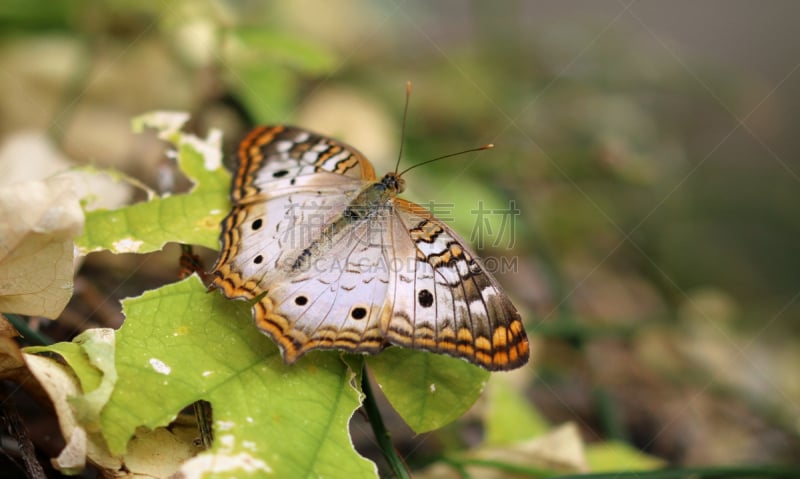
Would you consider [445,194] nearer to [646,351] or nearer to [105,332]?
[646,351]

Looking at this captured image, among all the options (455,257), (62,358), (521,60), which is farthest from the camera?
(521,60)

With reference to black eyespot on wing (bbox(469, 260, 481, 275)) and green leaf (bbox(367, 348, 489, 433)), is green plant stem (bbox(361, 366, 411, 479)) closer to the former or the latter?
green leaf (bbox(367, 348, 489, 433))

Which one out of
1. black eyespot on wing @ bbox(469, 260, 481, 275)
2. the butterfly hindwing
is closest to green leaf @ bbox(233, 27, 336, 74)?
Answer: the butterfly hindwing

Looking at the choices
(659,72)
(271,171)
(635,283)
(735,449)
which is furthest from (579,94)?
(271,171)

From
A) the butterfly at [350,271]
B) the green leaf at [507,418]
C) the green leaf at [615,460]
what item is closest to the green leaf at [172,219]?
the butterfly at [350,271]

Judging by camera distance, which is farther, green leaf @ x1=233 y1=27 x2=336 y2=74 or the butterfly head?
green leaf @ x1=233 y1=27 x2=336 y2=74

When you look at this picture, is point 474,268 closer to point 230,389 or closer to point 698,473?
point 230,389

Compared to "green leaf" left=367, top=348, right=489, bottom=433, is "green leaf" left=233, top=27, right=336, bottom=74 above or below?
above
